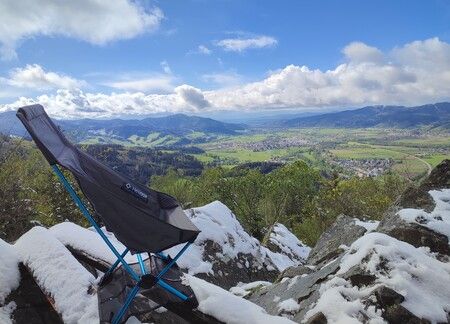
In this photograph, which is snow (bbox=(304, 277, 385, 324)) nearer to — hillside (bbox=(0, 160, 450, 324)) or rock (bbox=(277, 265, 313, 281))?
hillside (bbox=(0, 160, 450, 324))

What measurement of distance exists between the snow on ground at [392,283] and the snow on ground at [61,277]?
314 cm

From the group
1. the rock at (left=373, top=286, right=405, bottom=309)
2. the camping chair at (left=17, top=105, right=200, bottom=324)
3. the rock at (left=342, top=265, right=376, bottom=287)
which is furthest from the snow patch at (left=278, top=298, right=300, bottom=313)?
the camping chair at (left=17, top=105, right=200, bottom=324)

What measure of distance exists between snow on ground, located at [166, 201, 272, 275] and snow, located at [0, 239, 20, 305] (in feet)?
18.9

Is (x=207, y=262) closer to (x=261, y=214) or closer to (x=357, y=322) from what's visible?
(x=357, y=322)

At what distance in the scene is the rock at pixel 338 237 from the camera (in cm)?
1039

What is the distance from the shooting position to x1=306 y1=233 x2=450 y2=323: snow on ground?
5082 millimetres

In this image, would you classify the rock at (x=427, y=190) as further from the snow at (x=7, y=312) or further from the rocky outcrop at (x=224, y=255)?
the snow at (x=7, y=312)

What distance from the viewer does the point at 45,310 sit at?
498 centimetres

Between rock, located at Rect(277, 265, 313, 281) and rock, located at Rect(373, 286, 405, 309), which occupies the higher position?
rock, located at Rect(373, 286, 405, 309)

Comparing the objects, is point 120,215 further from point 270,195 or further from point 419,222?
point 270,195

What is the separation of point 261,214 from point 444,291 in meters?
38.9

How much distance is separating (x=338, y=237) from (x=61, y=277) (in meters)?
8.32

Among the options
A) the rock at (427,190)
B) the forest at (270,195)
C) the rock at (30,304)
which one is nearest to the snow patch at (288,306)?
the rock at (30,304)

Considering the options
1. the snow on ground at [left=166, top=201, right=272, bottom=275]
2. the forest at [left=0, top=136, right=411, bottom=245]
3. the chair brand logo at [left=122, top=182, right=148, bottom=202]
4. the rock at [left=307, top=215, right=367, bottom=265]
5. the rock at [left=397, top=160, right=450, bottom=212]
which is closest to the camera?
the chair brand logo at [left=122, top=182, right=148, bottom=202]
